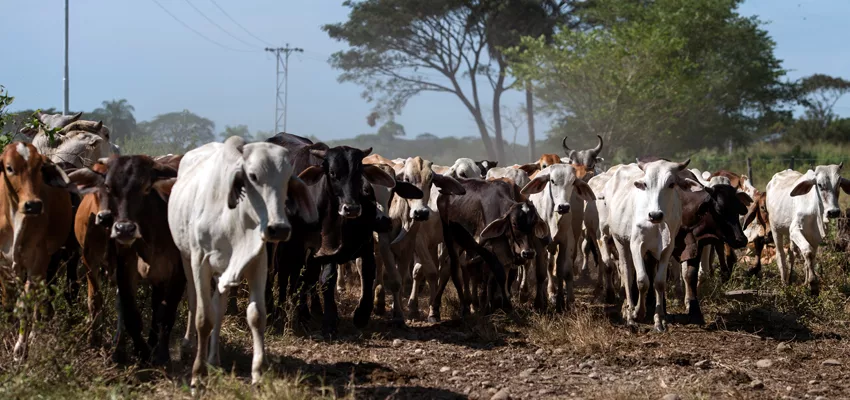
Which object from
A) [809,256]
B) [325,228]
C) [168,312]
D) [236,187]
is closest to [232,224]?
[236,187]

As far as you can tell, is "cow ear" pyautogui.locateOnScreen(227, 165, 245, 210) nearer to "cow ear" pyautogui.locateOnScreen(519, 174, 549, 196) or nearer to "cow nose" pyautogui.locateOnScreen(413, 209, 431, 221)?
"cow nose" pyautogui.locateOnScreen(413, 209, 431, 221)

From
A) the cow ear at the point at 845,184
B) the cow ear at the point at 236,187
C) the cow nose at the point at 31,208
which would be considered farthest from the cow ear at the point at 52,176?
the cow ear at the point at 845,184

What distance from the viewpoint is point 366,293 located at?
30.9 ft

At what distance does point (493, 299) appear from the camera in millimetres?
10422

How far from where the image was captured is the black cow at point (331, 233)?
8.89 metres

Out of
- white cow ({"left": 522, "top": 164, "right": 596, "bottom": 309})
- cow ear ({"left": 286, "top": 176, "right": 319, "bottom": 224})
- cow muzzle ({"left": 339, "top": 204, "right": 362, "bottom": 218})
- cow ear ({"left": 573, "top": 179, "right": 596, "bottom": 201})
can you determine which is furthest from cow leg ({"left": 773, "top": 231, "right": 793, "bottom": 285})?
cow ear ({"left": 286, "top": 176, "right": 319, "bottom": 224})

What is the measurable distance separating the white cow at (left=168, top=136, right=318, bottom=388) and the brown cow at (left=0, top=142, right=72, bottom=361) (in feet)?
3.93

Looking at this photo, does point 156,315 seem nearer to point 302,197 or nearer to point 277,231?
point 302,197

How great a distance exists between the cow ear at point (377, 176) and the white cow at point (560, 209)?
7.39ft

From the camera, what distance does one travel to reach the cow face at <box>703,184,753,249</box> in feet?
35.0

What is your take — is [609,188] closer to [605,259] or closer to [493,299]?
[605,259]

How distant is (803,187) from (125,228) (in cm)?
848

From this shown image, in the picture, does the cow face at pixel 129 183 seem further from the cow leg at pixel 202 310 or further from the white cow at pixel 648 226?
the white cow at pixel 648 226

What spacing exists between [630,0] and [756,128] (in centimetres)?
947
